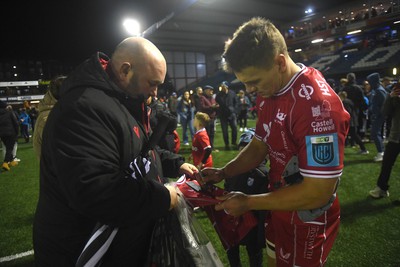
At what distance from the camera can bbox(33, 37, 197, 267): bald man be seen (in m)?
1.25

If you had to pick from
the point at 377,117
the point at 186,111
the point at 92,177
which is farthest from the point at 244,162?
the point at 186,111

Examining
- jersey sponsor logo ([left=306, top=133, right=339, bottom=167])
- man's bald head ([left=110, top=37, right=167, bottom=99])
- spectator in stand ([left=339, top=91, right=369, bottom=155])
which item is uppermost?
man's bald head ([left=110, top=37, right=167, bottom=99])

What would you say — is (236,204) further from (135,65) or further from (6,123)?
(6,123)

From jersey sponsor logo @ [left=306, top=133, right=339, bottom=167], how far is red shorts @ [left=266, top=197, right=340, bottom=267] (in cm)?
46

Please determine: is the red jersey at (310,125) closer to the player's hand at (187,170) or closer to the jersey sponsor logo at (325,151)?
the jersey sponsor logo at (325,151)

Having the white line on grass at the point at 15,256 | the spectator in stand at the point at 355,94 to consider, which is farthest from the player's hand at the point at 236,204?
the spectator in stand at the point at 355,94

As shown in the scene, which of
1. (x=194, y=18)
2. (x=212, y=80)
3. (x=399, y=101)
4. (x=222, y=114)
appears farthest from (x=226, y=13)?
(x=399, y=101)

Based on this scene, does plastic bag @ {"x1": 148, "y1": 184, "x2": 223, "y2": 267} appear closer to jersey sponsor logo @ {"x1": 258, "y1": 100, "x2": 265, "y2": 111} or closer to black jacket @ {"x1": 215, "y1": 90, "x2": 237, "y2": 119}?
jersey sponsor logo @ {"x1": 258, "y1": 100, "x2": 265, "y2": 111}

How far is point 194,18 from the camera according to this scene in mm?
26969

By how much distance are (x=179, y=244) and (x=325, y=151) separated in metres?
0.99

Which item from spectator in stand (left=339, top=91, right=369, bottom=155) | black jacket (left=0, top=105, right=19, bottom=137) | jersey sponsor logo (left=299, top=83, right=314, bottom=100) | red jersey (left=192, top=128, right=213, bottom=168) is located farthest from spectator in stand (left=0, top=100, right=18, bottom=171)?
spectator in stand (left=339, top=91, right=369, bottom=155)

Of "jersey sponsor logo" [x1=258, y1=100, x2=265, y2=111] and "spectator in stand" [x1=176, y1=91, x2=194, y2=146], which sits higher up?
"jersey sponsor logo" [x1=258, y1=100, x2=265, y2=111]

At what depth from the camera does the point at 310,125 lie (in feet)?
4.74

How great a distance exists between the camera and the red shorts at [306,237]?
1.70 meters
